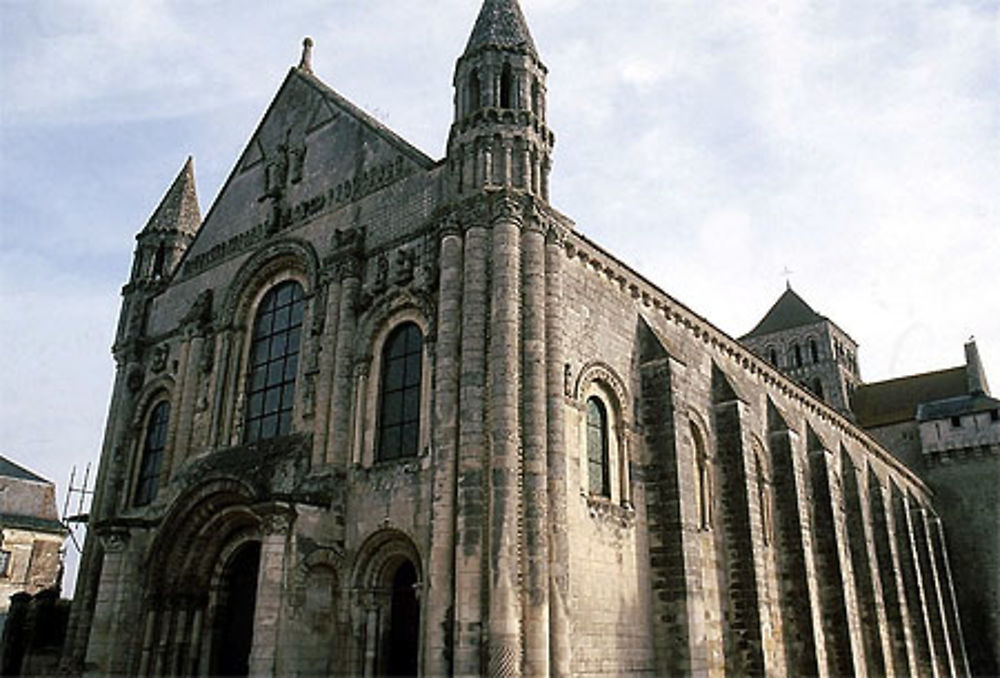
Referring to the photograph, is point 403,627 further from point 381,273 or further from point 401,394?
point 381,273

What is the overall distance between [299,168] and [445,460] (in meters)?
9.84

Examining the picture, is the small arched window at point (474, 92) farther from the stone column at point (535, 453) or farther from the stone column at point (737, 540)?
the stone column at point (737, 540)

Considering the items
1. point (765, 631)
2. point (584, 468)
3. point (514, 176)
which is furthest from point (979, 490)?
point (514, 176)

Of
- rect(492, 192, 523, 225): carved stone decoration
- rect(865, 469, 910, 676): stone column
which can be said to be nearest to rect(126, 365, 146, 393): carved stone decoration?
rect(492, 192, 523, 225): carved stone decoration

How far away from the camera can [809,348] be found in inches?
1844

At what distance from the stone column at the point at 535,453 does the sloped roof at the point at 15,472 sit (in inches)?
1402

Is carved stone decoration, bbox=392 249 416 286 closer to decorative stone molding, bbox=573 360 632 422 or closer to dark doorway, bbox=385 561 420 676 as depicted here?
decorative stone molding, bbox=573 360 632 422

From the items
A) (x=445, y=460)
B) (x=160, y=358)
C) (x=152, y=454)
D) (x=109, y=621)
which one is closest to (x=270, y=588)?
(x=445, y=460)

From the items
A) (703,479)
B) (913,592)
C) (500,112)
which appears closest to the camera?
(500,112)

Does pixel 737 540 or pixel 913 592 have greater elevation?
pixel 737 540

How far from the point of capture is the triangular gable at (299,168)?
17891mm

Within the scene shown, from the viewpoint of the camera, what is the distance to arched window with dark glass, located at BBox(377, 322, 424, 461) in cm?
1505

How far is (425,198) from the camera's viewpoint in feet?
53.8

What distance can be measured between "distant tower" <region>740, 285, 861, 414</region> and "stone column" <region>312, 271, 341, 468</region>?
3243 cm
